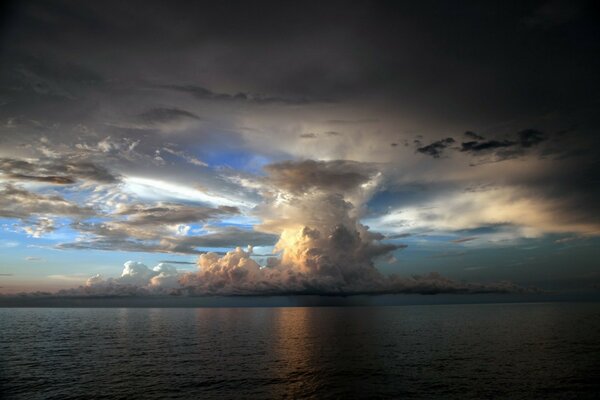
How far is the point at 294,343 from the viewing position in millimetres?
111500

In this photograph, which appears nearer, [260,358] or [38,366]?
[38,366]

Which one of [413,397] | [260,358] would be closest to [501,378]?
[413,397]

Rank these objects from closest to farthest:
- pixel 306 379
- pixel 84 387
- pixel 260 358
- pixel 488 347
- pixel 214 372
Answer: pixel 84 387, pixel 306 379, pixel 214 372, pixel 260 358, pixel 488 347

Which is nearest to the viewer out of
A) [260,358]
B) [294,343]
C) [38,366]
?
[38,366]

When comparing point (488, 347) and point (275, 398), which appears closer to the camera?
point (275, 398)

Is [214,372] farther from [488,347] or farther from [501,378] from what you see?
[488,347]

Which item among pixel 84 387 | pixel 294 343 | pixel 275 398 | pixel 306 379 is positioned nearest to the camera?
pixel 275 398

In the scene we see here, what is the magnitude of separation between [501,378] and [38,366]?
89.6m

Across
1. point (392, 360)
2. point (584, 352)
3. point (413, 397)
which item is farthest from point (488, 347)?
point (413, 397)

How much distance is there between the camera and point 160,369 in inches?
2751

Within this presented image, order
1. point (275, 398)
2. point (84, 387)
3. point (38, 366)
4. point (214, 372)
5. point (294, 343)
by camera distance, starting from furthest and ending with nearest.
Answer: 1. point (294, 343)
2. point (38, 366)
3. point (214, 372)
4. point (84, 387)
5. point (275, 398)

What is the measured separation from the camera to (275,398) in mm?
50062

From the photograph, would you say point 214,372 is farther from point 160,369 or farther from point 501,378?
point 501,378

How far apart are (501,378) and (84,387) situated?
224ft
